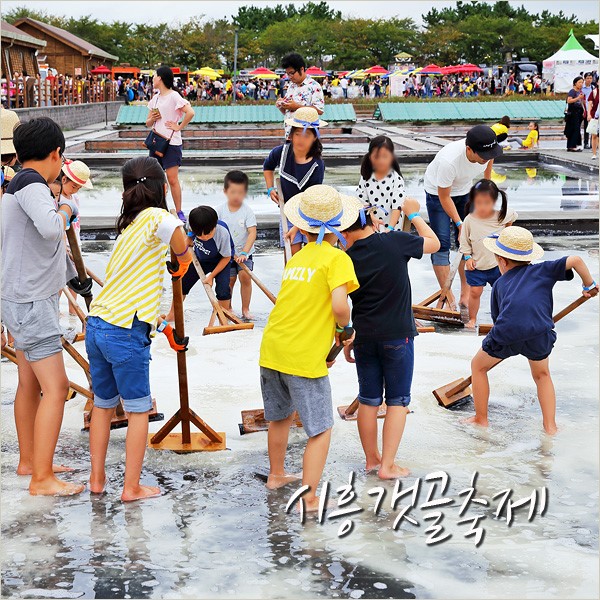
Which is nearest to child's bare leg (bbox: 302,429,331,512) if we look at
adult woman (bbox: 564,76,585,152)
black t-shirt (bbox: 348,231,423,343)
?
black t-shirt (bbox: 348,231,423,343)

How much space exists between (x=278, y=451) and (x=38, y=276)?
1.36m

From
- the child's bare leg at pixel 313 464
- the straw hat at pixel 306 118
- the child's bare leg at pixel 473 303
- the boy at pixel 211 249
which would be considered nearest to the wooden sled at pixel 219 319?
the boy at pixel 211 249

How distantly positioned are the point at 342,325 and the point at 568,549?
4.26ft

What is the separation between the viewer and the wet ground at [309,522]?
3.51 metres

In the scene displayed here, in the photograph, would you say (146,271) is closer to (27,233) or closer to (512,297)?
(27,233)

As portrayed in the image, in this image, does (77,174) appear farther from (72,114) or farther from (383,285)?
(72,114)

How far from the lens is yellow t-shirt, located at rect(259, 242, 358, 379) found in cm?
401

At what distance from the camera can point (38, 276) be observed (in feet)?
13.8

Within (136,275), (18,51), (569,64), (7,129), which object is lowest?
(136,275)

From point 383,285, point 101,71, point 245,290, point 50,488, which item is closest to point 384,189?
point 245,290

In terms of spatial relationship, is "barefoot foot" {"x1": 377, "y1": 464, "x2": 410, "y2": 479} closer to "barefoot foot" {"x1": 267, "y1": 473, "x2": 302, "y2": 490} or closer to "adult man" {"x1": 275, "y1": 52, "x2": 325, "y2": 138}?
"barefoot foot" {"x1": 267, "y1": 473, "x2": 302, "y2": 490}

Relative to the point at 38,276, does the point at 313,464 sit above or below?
below

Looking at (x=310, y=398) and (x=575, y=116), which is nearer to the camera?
(x=310, y=398)

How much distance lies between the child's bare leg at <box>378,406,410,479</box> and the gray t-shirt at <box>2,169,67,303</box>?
1.70 meters
